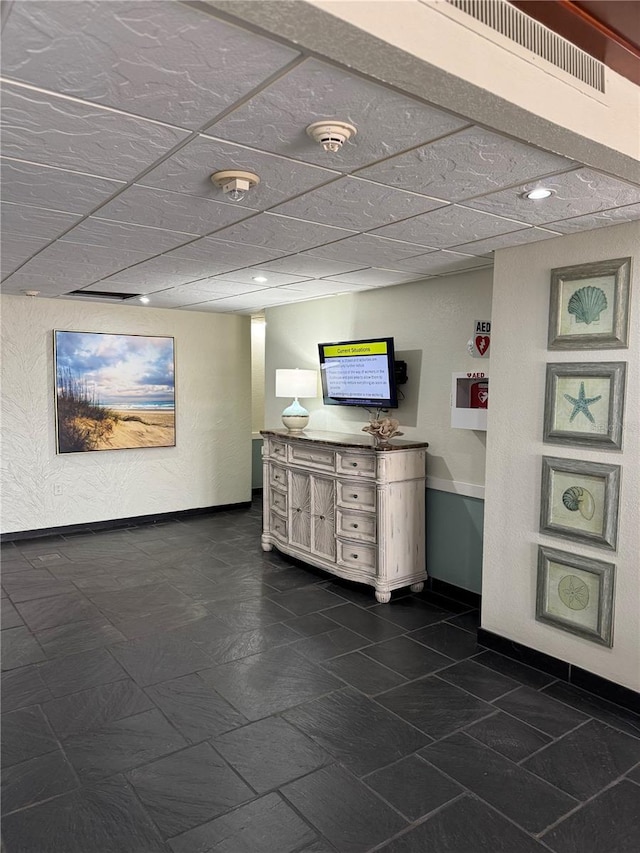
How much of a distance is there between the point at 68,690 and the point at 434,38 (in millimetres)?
3293

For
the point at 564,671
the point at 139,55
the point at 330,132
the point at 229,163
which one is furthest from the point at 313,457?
the point at 139,55

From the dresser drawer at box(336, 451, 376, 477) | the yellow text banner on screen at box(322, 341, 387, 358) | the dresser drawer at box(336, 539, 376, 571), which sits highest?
the yellow text banner on screen at box(322, 341, 387, 358)

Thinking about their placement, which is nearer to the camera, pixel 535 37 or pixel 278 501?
pixel 535 37

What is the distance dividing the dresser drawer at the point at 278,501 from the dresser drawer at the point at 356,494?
81cm

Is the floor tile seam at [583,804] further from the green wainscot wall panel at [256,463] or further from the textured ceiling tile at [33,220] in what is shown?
the green wainscot wall panel at [256,463]

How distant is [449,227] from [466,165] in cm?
90

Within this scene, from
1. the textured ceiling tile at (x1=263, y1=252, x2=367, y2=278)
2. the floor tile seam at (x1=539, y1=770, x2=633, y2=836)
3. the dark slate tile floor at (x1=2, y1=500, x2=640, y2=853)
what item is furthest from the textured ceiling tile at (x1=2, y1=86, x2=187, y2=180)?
the floor tile seam at (x1=539, y1=770, x2=633, y2=836)

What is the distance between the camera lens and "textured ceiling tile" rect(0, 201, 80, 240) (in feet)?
9.32

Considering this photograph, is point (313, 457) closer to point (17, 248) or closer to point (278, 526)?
point (278, 526)

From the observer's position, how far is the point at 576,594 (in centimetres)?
316

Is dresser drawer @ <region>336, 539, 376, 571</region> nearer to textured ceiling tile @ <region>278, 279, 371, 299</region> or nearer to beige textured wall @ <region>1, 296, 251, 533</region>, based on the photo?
textured ceiling tile @ <region>278, 279, 371, 299</region>

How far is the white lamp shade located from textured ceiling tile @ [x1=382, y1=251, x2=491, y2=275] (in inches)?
68.0

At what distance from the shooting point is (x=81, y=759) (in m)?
2.54

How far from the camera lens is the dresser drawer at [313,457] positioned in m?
4.75
